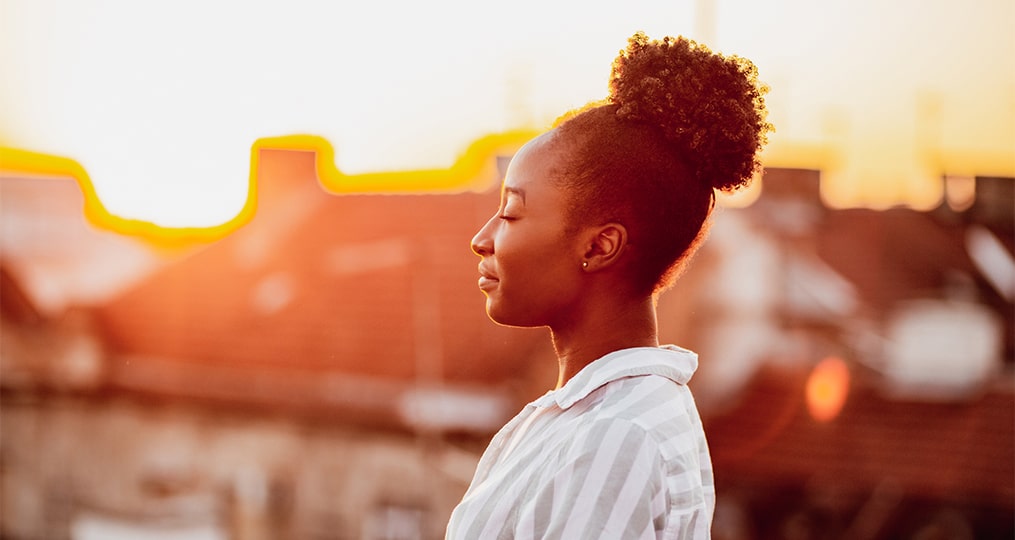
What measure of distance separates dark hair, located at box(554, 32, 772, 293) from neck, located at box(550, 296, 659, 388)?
0.12 feet

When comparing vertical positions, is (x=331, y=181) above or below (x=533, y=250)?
below

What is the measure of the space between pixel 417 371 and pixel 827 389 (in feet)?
17.5

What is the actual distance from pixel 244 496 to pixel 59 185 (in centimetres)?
867

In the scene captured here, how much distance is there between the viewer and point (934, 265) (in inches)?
751

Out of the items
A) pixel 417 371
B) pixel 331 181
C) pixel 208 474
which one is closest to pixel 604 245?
pixel 417 371

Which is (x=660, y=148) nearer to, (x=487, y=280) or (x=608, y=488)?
(x=487, y=280)

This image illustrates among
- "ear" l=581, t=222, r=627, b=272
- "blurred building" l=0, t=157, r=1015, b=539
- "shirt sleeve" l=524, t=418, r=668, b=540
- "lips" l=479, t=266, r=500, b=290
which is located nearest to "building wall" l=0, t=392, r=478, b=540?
"blurred building" l=0, t=157, r=1015, b=539

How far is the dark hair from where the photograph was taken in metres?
1.52

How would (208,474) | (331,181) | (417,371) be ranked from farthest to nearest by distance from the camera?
(331,181) → (208,474) → (417,371)

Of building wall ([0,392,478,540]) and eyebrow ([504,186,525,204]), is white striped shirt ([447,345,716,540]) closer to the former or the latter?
eyebrow ([504,186,525,204])

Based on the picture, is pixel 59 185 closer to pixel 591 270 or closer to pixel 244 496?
pixel 244 496

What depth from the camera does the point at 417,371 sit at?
15.1 metres

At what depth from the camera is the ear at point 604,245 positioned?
1.52 m

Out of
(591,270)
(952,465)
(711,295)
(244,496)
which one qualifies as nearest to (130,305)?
(244,496)
